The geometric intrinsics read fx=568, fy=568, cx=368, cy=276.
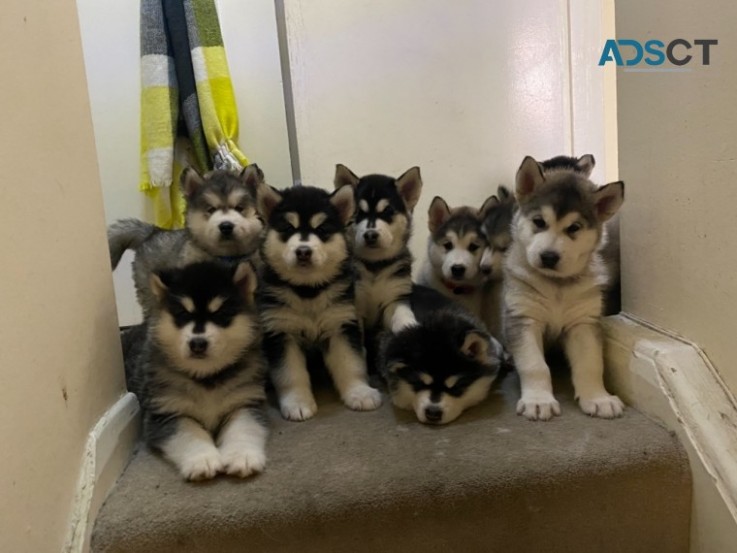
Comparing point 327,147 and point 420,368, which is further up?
point 327,147

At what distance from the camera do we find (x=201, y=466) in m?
1.40

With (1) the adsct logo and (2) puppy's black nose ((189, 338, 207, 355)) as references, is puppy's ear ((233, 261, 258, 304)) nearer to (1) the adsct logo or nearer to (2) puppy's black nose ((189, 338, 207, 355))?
(2) puppy's black nose ((189, 338, 207, 355))

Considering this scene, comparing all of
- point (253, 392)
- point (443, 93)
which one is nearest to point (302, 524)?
point (253, 392)

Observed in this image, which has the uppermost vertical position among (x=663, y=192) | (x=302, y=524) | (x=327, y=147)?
(x=327, y=147)

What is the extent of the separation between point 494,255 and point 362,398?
41.9 inches

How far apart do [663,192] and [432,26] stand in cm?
185

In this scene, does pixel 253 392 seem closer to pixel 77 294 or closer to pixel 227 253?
pixel 77 294

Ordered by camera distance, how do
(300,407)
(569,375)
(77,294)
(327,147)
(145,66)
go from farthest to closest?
1. (145,66)
2. (327,147)
3. (569,375)
4. (300,407)
5. (77,294)

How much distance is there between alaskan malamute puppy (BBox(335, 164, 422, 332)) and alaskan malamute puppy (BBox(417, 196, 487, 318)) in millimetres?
291

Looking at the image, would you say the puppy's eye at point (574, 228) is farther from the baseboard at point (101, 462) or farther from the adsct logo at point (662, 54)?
the baseboard at point (101, 462)

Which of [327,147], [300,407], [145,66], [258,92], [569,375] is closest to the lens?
[300,407]

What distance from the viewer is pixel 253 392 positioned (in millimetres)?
1694

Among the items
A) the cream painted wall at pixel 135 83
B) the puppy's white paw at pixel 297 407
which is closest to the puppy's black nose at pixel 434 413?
the puppy's white paw at pixel 297 407

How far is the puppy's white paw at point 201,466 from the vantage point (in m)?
1.39
